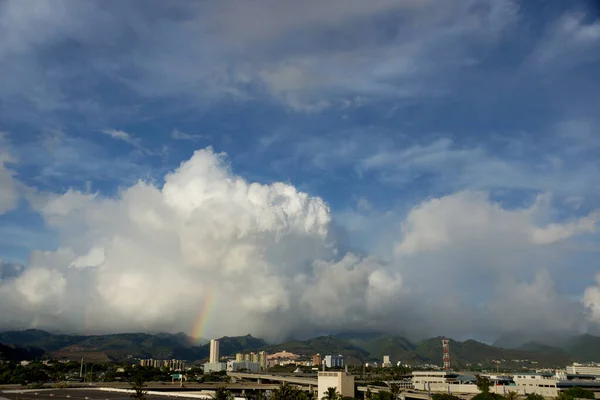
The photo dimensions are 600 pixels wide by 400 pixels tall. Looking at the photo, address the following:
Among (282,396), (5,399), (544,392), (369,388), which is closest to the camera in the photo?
(282,396)

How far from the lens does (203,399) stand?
440 ft

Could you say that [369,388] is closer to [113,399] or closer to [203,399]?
[203,399]

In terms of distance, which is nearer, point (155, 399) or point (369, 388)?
point (155, 399)

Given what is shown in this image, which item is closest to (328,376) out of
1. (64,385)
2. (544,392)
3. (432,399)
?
(432,399)

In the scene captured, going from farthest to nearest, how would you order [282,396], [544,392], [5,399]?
[544,392] → [5,399] → [282,396]

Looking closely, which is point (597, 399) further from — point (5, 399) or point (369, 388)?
point (5, 399)

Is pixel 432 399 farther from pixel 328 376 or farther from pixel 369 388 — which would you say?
pixel 369 388

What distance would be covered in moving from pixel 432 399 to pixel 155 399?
73.5 m

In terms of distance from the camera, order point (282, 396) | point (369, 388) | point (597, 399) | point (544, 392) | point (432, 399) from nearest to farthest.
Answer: point (282, 396)
point (432, 399)
point (597, 399)
point (544, 392)
point (369, 388)

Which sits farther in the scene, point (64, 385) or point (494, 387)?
point (64, 385)

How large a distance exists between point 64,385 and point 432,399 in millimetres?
134865

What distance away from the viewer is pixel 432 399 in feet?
473

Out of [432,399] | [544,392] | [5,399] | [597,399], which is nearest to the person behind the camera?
[5,399]

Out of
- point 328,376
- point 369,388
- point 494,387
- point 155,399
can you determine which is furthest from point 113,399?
point 494,387
